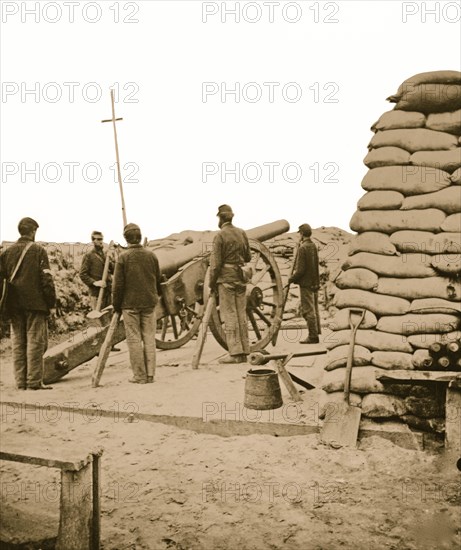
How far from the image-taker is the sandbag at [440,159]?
4.82 metres

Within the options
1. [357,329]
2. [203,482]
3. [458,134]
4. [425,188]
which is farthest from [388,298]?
[203,482]

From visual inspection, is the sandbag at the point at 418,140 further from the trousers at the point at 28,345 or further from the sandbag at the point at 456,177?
the trousers at the point at 28,345

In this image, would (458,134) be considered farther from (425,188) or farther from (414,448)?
(414,448)

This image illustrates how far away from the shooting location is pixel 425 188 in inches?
189

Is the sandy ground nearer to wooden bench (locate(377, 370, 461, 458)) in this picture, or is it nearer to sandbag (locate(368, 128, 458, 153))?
wooden bench (locate(377, 370, 461, 458))

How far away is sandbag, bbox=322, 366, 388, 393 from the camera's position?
14.4 feet

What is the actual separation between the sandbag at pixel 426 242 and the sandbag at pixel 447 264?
0.15 feet

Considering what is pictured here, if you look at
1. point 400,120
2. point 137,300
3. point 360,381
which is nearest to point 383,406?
point 360,381

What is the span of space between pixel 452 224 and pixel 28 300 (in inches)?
166

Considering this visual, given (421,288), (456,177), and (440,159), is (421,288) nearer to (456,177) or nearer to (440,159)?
(456,177)

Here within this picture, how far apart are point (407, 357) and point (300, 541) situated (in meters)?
1.91

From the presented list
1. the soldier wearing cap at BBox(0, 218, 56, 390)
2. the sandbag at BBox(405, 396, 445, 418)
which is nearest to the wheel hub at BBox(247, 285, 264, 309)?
the soldier wearing cap at BBox(0, 218, 56, 390)

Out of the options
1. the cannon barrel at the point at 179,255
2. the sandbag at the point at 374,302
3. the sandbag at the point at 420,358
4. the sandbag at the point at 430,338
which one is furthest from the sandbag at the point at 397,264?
the cannon barrel at the point at 179,255

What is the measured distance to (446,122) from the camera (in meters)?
4.95
